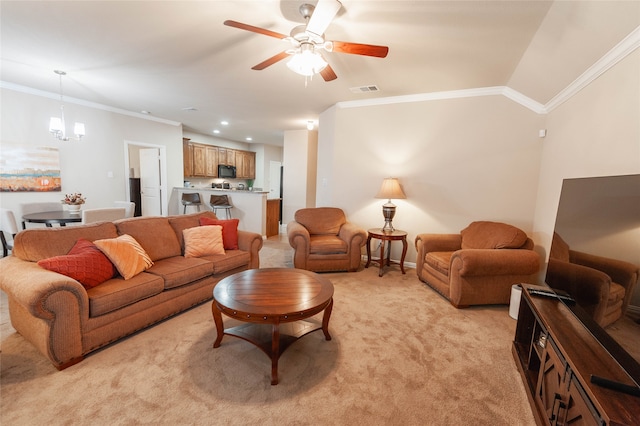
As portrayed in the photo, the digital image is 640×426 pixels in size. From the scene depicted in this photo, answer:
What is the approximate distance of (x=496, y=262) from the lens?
8.90 feet

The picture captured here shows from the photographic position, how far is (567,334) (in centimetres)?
137

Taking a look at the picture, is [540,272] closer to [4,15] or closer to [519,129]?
[519,129]

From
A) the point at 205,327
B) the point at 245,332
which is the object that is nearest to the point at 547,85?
the point at 245,332

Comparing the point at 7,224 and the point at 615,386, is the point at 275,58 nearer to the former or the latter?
the point at 615,386

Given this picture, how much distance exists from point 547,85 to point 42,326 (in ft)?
15.6

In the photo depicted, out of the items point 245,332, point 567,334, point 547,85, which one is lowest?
point 245,332

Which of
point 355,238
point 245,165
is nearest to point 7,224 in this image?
point 355,238

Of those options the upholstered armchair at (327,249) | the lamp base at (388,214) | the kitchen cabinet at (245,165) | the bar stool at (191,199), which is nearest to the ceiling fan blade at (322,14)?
the upholstered armchair at (327,249)

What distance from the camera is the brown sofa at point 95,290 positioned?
171cm

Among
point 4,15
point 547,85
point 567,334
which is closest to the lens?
point 567,334

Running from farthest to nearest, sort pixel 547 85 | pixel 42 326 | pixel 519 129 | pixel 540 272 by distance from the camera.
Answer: pixel 519 129, pixel 540 272, pixel 547 85, pixel 42 326

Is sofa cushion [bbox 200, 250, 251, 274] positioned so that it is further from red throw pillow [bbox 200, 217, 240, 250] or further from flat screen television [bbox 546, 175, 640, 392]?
flat screen television [bbox 546, 175, 640, 392]

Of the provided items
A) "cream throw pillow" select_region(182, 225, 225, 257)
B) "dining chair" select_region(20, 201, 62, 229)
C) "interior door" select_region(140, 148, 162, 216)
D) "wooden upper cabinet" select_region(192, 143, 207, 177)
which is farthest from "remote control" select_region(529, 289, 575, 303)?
"wooden upper cabinet" select_region(192, 143, 207, 177)

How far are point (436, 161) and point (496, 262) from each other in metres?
1.71
